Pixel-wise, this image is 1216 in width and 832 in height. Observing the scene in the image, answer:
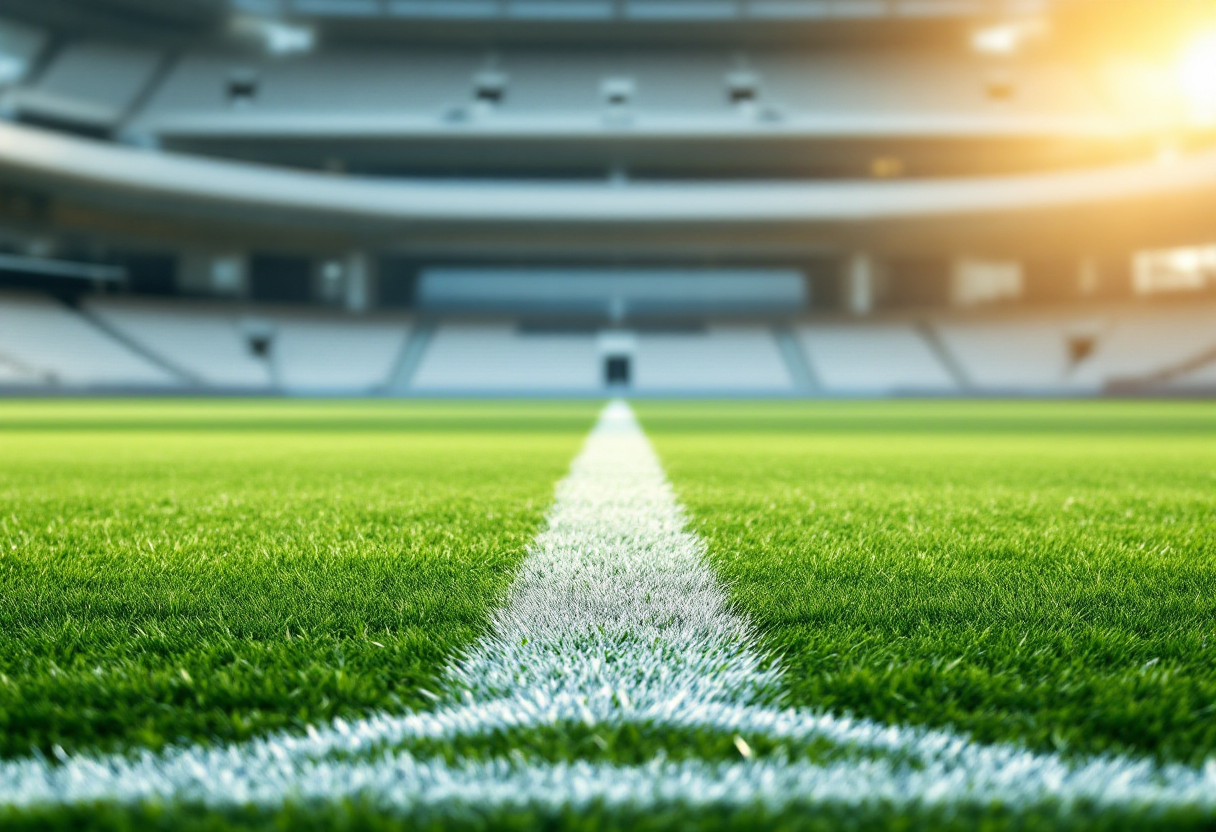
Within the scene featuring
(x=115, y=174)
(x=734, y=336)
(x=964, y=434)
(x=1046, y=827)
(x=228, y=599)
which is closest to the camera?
(x=1046, y=827)

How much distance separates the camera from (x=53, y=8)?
26.7 metres

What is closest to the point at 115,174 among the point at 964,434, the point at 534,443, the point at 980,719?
Result: the point at 534,443

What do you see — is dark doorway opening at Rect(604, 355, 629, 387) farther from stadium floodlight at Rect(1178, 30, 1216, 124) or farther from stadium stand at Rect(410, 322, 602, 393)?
stadium floodlight at Rect(1178, 30, 1216, 124)

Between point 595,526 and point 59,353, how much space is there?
2234 centimetres

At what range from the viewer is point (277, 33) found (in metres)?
28.7

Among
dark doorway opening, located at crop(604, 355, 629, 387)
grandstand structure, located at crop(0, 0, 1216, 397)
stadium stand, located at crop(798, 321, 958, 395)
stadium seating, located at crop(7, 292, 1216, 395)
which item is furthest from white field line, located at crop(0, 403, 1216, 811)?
dark doorway opening, located at crop(604, 355, 629, 387)

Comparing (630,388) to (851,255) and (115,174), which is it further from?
(115,174)

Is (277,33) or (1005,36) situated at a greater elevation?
(1005,36)

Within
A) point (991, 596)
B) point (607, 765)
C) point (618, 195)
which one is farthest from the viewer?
point (618, 195)

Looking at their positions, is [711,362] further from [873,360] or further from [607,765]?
[607,765]

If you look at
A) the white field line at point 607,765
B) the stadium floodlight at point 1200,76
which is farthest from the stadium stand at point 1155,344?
the white field line at point 607,765

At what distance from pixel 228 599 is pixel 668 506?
4.68ft

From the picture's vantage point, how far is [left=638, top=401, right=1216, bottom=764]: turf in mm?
860

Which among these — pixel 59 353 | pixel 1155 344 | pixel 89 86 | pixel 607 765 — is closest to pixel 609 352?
pixel 59 353
